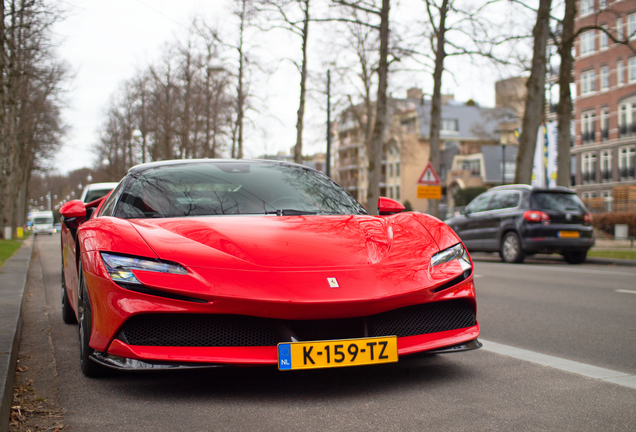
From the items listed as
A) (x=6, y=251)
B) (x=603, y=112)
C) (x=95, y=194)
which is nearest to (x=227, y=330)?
(x=95, y=194)

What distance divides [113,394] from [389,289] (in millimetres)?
1549

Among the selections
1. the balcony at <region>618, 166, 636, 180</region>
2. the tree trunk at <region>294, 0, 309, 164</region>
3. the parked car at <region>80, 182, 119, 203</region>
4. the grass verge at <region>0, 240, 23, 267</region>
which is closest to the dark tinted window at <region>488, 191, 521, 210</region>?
the parked car at <region>80, 182, 119, 203</region>

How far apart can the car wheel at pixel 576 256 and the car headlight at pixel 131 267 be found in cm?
1341

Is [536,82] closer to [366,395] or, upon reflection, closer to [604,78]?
[366,395]

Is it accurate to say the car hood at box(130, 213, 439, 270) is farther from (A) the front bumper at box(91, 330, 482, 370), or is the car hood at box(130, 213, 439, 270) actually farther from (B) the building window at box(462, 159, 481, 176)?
(B) the building window at box(462, 159, 481, 176)

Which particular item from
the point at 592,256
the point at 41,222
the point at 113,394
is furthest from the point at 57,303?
the point at 41,222

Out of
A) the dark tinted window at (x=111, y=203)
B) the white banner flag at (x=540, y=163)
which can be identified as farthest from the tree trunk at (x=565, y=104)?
the dark tinted window at (x=111, y=203)

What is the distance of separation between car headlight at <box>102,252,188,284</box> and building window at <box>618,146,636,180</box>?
47.9 metres

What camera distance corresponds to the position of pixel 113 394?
354 centimetres

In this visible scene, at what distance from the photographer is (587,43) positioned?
50.4 meters

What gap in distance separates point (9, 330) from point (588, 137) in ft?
170

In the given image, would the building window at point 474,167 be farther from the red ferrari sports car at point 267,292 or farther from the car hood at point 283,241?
the red ferrari sports car at point 267,292

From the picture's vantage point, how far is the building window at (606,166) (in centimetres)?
4854

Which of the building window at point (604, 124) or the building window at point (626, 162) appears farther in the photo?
the building window at point (604, 124)
